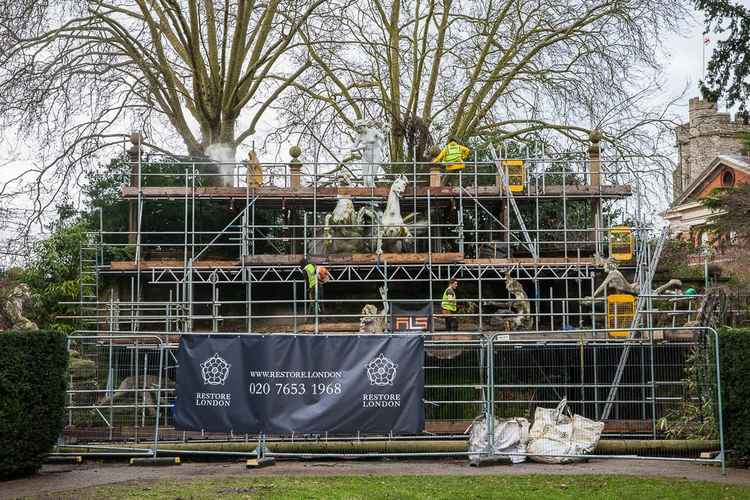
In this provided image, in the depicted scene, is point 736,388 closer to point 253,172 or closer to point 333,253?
point 333,253

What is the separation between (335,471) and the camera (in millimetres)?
14398

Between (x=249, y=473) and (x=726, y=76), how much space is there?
1616 cm

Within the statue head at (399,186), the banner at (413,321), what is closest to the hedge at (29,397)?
the banner at (413,321)

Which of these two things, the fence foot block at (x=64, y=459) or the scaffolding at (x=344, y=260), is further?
the scaffolding at (x=344, y=260)

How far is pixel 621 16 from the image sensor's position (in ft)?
99.9

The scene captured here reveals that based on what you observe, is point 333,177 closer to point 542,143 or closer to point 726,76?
point 542,143

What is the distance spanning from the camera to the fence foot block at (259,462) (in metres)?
14.7

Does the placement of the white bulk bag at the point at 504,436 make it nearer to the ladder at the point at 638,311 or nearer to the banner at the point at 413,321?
the ladder at the point at 638,311

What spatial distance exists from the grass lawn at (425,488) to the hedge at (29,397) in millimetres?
1828

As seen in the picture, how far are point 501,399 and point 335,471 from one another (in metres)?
5.27

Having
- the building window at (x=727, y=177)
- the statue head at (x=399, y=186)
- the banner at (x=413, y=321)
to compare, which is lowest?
the banner at (x=413, y=321)

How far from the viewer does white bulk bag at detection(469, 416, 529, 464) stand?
50.8 feet

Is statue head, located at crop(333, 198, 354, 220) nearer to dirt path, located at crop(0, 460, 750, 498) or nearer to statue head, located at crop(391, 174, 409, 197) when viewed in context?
statue head, located at crop(391, 174, 409, 197)

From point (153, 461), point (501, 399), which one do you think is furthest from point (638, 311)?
point (153, 461)
